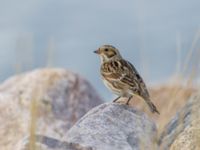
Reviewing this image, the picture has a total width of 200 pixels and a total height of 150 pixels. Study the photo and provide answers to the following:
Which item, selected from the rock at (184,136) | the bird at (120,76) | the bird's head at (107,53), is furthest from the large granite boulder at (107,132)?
the bird's head at (107,53)

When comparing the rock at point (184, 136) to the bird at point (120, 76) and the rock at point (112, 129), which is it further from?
the bird at point (120, 76)

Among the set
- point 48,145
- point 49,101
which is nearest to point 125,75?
point 48,145

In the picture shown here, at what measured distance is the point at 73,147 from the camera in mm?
9023

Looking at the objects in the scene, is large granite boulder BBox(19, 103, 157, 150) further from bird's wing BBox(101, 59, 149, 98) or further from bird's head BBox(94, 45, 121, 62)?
bird's head BBox(94, 45, 121, 62)

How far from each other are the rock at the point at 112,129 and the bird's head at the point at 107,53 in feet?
4.83

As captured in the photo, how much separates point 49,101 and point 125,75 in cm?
428

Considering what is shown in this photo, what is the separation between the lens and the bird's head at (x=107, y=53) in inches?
487

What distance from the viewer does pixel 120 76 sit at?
11742 millimetres

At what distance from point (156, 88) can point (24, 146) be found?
20015 millimetres

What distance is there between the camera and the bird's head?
12359 mm

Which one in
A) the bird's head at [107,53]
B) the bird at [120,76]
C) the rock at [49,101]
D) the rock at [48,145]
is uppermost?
the rock at [49,101]

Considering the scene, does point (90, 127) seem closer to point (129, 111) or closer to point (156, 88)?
point (129, 111)

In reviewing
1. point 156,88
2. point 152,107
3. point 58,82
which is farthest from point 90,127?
point 156,88

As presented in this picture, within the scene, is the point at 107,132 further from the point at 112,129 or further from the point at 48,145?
the point at 48,145
